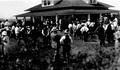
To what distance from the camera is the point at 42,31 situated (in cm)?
1582

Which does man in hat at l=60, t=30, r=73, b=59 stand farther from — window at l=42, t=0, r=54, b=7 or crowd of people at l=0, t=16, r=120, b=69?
window at l=42, t=0, r=54, b=7

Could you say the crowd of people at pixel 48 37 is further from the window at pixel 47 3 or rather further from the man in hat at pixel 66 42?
the window at pixel 47 3

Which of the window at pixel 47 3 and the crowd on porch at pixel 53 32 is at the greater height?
the window at pixel 47 3

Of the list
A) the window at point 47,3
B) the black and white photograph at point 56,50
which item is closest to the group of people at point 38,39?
the black and white photograph at point 56,50

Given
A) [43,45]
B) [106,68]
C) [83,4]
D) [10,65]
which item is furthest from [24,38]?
[83,4]

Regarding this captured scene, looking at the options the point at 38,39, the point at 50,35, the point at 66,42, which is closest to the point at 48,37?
the point at 50,35

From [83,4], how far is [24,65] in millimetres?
23265

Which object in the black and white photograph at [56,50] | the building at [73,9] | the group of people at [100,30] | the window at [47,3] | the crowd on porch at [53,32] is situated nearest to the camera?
the black and white photograph at [56,50]

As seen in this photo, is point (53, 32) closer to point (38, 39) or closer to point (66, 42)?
point (66, 42)

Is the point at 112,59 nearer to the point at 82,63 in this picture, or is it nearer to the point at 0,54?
the point at 82,63

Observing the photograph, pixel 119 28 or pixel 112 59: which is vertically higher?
pixel 119 28

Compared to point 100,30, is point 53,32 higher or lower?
higher

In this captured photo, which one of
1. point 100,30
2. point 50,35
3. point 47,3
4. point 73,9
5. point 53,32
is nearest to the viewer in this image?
point 53,32

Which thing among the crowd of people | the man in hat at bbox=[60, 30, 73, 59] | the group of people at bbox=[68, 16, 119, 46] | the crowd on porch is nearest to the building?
the group of people at bbox=[68, 16, 119, 46]
